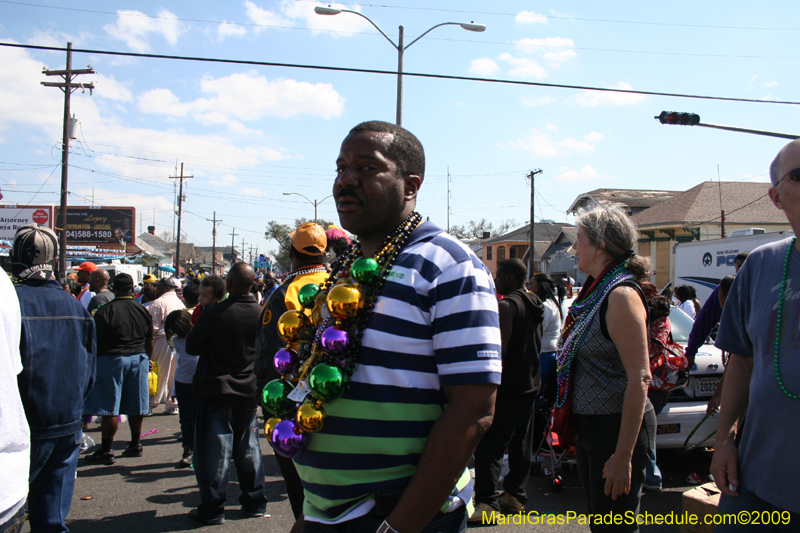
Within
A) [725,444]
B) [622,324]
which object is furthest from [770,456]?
[622,324]

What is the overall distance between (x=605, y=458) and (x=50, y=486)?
2.85 m

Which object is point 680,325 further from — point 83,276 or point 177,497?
point 83,276

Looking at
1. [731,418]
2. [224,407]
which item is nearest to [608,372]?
[731,418]

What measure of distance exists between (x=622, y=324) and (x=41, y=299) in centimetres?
294

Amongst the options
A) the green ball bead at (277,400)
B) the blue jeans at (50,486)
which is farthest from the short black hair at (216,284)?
the green ball bead at (277,400)

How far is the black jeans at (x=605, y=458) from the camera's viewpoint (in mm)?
2416

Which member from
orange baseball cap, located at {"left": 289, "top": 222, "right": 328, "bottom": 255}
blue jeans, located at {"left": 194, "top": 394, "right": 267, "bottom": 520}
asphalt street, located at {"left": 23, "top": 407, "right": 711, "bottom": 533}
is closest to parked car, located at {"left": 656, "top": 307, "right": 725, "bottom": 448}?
asphalt street, located at {"left": 23, "top": 407, "right": 711, "bottom": 533}

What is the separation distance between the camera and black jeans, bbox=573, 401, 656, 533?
95.1 inches

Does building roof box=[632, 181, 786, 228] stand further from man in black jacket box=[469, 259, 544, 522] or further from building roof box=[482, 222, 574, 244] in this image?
man in black jacket box=[469, 259, 544, 522]

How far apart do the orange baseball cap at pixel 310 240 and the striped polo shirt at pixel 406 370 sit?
7.36 feet

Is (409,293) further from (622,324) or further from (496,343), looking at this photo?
(622,324)

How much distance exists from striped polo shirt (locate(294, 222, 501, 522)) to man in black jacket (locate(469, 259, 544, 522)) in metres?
2.73

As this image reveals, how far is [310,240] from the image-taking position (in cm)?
366

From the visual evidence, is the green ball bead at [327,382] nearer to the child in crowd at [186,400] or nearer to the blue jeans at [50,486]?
the blue jeans at [50,486]
